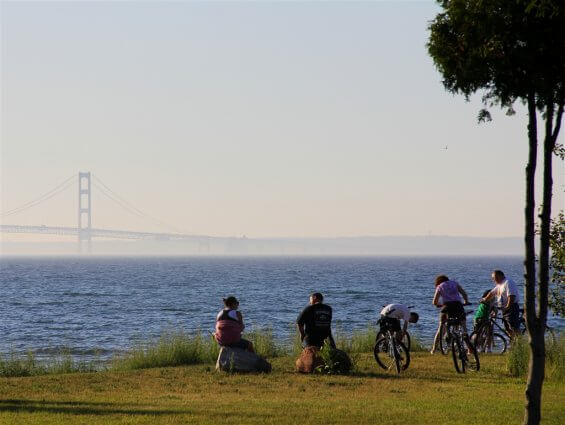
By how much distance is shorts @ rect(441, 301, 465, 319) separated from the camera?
57.4 feet

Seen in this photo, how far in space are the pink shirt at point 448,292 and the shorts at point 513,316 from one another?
66.5 inches

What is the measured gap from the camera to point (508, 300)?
18.9m

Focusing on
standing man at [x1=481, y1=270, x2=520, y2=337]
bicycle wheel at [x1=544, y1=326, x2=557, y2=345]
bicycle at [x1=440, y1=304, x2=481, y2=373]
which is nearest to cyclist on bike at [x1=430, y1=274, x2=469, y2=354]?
bicycle at [x1=440, y1=304, x2=481, y2=373]

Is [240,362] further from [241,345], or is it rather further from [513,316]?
[513,316]

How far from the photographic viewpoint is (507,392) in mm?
13930

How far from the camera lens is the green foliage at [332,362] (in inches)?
640

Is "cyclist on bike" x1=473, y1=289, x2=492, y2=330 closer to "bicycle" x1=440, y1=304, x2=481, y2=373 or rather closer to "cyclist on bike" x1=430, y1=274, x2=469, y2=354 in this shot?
"cyclist on bike" x1=430, y1=274, x2=469, y2=354

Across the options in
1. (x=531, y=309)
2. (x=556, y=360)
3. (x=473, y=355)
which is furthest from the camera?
(x=473, y=355)

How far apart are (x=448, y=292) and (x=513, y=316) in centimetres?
201

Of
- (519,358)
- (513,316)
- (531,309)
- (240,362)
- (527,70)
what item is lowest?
(240,362)

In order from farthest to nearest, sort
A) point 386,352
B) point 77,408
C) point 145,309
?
1. point 145,309
2. point 386,352
3. point 77,408

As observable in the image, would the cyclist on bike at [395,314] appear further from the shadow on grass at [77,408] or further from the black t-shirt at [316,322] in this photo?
the shadow on grass at [77,408]

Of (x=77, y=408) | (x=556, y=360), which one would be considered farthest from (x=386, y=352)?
(x=77, y=408)

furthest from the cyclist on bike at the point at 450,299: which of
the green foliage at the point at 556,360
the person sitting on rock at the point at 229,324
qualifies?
the person sitting on rock at the point at 229,324
